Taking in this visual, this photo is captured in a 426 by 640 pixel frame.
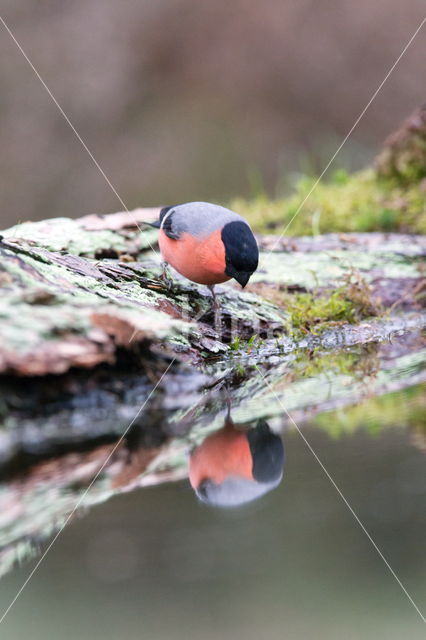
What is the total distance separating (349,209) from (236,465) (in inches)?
168

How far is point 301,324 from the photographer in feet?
11.6

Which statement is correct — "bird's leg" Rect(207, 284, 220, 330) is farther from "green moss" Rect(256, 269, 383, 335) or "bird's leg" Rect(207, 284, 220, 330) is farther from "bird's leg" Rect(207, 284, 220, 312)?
"green moss" Rect(256, 269, 383, 335)

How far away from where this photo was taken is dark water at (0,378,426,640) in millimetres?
1112

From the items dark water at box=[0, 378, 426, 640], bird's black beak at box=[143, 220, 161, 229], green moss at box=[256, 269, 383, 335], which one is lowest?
dark water at box=[0, 378, 426, 640]

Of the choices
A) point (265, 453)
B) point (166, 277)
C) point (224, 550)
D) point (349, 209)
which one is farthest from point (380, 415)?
point (349, 209)

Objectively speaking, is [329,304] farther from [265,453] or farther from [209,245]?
[265,453]

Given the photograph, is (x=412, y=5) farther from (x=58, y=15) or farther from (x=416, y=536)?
(x=416, y=536)

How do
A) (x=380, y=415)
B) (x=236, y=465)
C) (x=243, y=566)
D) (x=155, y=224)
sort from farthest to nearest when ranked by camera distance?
(x=155, y=224) < (x=380, y=415) < (x=236, y=465) < (x=243, y=566)

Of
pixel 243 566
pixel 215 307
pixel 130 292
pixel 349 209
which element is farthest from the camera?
pixel 349 209

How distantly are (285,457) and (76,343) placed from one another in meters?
0.73

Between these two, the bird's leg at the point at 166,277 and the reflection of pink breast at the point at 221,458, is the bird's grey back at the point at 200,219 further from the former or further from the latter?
the reflection of pink breast at the point at 221,458

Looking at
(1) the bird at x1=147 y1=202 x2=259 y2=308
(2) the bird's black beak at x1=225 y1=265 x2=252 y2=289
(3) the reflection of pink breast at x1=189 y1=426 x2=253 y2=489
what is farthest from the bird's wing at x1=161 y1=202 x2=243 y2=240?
(3) the reflection of pink breast at x1=189 y1=426 x2=253 y2=489

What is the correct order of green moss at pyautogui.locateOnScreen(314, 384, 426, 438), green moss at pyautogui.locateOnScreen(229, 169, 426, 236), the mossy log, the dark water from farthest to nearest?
green moss at pyautogui.locateOnScreen(229, 169, 426, 236) < the mossy log < green moss at pyautogui.locateOnScreen(314, 384, 426, 438) < the dark water

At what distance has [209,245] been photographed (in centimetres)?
304
